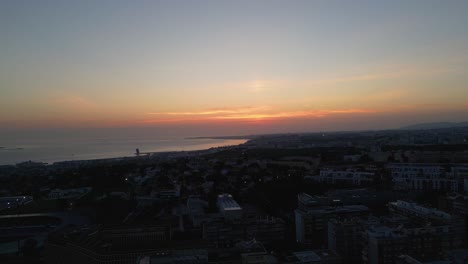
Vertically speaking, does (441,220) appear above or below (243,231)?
above

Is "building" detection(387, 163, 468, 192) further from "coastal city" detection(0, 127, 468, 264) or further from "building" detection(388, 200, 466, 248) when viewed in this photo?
"building" detection(388, 200, 466, 248)

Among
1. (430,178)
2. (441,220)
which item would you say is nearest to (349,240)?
(441,220)

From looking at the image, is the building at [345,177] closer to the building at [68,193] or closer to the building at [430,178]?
the building at [430,178]

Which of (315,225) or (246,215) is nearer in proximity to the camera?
(315,225)

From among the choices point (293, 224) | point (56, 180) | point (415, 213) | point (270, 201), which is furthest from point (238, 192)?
point (56, 180)

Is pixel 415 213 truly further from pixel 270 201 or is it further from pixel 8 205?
pixel 8 205

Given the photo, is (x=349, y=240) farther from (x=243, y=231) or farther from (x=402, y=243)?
(x=243, y=231)

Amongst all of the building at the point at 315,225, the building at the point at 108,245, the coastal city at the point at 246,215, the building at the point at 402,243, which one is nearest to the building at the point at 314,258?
the coastal city at the point at 246,215

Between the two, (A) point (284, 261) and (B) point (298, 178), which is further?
(B) point (298, 178)
